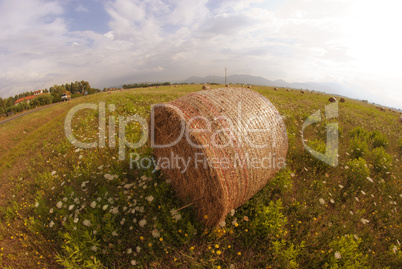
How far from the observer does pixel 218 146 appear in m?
3.25

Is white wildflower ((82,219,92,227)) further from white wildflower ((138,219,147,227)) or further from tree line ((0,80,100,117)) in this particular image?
tree line ((0,80,100,117))

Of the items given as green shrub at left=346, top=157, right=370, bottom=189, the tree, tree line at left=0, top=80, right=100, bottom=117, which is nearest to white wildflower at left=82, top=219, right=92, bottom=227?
green shrub at left=346, top=157, right=370, bottom=189

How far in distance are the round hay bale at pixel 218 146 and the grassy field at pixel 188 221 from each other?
538 mm

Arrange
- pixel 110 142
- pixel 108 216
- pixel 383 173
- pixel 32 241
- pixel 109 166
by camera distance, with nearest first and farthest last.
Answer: pixel 108 216, pixel 32 241, pixel 109 166, pixel 383 173, pixel 110 142

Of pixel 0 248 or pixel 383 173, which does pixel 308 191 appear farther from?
pixel 0 248

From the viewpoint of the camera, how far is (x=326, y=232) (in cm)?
377

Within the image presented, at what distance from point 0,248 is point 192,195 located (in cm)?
472

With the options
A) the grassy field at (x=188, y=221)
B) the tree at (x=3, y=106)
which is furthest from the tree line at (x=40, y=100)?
the grassy field at (x=188, y=221)

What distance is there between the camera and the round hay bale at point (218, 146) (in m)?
3.22

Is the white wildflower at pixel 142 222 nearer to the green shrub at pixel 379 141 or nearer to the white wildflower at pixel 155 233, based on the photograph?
the white wildflower at pixel 155 233

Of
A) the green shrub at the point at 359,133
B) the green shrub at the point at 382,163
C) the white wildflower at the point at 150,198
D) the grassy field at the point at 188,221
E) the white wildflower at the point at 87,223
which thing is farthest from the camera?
the green shrub at the point at 359,133

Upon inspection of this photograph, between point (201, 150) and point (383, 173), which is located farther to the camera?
point (383, 173)

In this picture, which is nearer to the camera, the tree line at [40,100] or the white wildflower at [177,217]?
the white wildflower at [177,217]

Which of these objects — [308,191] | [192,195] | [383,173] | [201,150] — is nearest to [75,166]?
[192,195]
